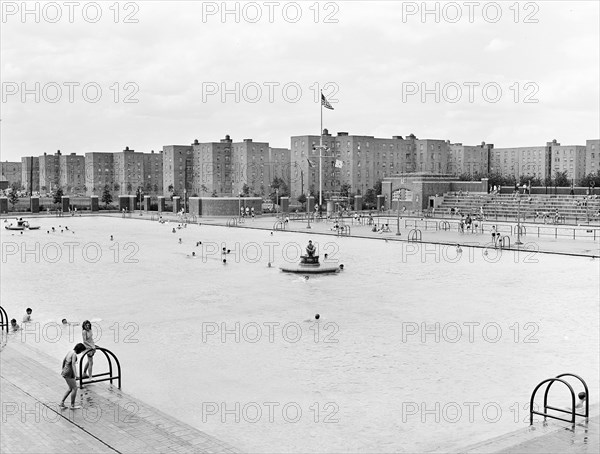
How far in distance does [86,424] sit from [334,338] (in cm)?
735

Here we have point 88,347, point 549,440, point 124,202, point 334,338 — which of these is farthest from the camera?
point 124,202

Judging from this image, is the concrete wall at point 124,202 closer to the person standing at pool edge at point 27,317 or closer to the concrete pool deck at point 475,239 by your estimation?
the concrete pool deck at point 475,239

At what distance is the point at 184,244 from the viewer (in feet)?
134

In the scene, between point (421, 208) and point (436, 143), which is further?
point (436, 143)

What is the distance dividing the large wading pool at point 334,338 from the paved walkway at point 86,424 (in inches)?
26.4

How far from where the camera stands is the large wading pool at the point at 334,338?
11.1 metres

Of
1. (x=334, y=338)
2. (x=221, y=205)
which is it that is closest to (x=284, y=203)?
(x=221, y=205)

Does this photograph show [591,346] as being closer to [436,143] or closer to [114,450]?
[114,450]

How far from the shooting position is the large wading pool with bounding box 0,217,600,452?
36.4ft

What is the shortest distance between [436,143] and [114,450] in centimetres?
12674

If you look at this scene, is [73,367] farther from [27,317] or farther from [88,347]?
[27,317]

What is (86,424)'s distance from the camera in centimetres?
1022

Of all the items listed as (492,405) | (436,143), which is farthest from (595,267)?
(436,143)

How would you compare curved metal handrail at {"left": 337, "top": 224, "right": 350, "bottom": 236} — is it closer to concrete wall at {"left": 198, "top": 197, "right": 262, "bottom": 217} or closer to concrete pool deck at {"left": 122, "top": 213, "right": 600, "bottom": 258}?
concrete pool deck at {"left": 122, "top": 213, "right": 600, "bottom": 258}
